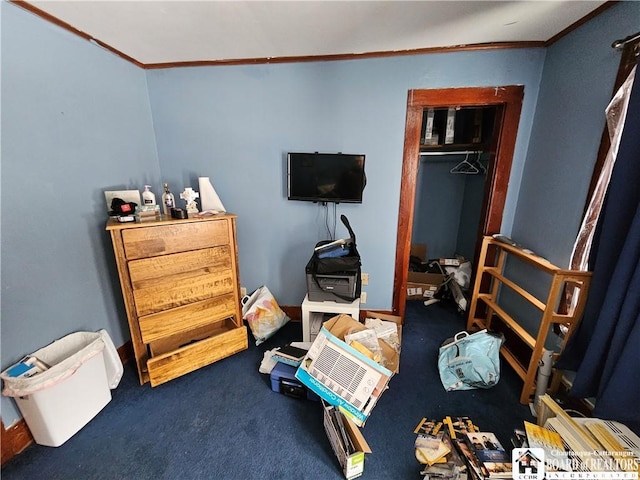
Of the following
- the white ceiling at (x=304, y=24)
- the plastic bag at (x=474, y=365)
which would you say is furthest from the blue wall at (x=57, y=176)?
the plastic bag at (x=474, y=365)

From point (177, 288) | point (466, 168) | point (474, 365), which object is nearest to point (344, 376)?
point (474, 365)

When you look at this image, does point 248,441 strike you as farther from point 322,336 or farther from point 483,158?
point 483,158

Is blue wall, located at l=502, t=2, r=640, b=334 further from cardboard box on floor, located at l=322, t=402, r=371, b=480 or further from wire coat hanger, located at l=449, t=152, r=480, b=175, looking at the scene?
cardboard box on floor, located at l=322, t=402, r=371, b=480

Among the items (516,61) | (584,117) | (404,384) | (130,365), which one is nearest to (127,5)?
(130,365)

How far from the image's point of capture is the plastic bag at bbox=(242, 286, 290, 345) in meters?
2.04

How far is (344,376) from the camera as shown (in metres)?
1.38

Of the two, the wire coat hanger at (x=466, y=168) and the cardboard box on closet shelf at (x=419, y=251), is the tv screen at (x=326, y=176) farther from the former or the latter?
the cardboard box on closet shelf at (x=419, y=251)

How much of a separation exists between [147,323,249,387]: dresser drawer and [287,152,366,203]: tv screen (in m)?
1.19

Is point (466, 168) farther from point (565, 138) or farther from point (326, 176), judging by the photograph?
point (326, 176)

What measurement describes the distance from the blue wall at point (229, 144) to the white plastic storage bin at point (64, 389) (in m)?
0.09

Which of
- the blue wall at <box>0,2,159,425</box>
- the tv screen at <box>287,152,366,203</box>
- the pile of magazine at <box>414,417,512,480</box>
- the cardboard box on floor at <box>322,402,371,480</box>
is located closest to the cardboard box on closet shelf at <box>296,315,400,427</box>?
the cardboard box on floor at <box>322,402,371,480</box>

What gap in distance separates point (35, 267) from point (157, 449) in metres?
1.14

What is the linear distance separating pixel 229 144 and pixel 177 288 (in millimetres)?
1192

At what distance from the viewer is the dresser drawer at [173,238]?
4.74ft
